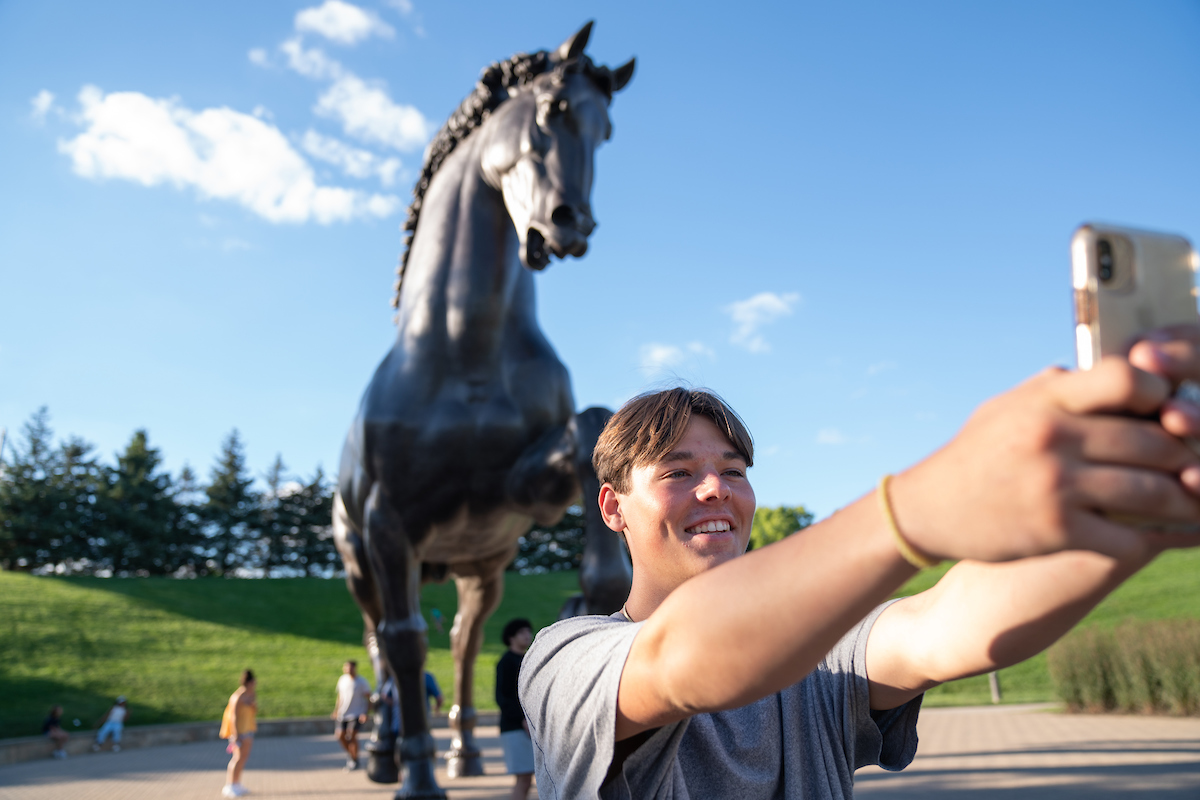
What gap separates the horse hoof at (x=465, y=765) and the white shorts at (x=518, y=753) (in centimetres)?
210

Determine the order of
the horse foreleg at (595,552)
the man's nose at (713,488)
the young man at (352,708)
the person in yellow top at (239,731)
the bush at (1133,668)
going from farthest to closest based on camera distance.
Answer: the bush at (1133,668) → the young man at (352,708) → the person in yellow top at (239,731) → the horse foreleg at (595,552) → the man's nose at (713,488)

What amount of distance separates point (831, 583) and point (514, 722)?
642 centimetres

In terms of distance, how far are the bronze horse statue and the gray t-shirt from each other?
2825mm

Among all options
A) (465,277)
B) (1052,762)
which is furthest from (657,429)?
(1052,762)

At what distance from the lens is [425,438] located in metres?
4.96

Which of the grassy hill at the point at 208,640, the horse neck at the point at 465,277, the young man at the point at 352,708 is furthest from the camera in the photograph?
the grassy hill at the point at 208,640

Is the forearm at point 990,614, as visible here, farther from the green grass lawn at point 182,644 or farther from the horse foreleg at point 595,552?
the green grass lawn at point 182,644

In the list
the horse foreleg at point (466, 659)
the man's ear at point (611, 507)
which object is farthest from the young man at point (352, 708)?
the man's ear at point (611, 507)

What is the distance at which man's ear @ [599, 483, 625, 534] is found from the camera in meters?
1.76

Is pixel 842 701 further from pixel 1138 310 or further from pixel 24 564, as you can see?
pixel 24 564

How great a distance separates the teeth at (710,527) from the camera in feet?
5.13

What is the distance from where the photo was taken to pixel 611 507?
179 cm

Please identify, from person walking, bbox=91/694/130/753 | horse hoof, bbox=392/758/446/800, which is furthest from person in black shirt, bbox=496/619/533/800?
person walking, bbox=91/694/130/753

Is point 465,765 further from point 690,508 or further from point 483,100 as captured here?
point 690,508
